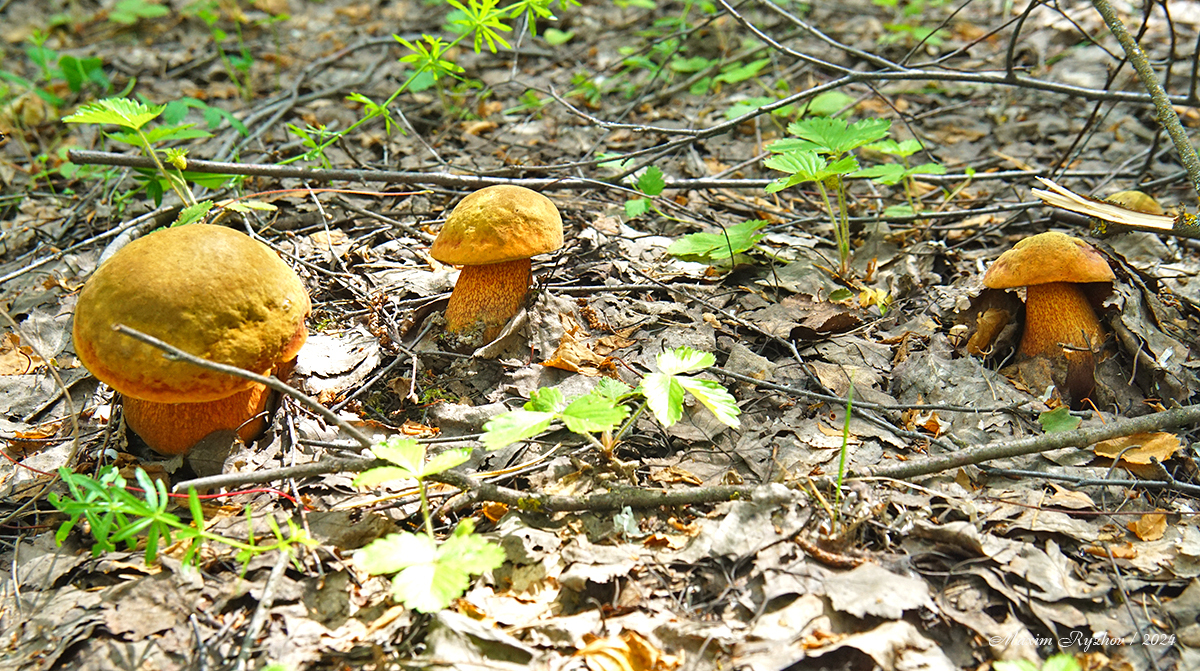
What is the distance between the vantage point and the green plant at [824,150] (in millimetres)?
2852

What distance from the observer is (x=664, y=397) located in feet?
6.33

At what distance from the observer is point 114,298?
185 cm

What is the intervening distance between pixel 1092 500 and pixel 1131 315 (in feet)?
2.77

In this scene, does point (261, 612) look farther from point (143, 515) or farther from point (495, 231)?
point (495, 231)

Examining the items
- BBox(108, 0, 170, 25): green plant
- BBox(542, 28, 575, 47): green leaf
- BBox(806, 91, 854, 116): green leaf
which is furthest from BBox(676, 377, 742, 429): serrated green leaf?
BBox(108, 0, 170, 25): green plant

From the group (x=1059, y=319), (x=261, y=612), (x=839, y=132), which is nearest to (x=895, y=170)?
(x=839, y=132)

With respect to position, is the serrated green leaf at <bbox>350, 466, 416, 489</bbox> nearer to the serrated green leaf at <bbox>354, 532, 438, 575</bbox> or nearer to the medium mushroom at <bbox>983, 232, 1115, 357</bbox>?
the serrated green leaf at <bbox>354, 532, 438, 575</bbox>

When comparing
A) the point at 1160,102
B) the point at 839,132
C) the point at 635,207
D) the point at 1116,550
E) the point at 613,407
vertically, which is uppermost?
the point at 1160,102

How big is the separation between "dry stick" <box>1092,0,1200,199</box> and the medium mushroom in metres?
0.60

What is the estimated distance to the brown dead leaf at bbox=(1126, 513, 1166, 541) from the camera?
6.22 feet

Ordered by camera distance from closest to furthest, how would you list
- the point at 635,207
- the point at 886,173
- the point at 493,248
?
the point at 493,248, the point at 886,173, the point at 635,207

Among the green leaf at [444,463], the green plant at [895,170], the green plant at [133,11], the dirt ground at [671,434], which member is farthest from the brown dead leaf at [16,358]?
the green plant at [133,11]

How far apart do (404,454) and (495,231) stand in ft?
3.12

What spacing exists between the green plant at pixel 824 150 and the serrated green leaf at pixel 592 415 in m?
1.47
